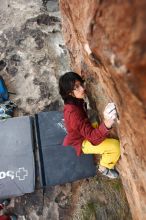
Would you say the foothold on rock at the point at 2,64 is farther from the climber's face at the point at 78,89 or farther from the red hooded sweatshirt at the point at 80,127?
the climber's face at the point at 78,89

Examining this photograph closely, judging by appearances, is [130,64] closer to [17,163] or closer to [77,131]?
[77,131]

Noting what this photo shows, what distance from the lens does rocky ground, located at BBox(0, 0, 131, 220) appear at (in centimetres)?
459

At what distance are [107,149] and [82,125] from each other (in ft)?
1.73

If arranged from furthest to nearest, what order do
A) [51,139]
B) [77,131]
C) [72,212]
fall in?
[51,139] < [72,212] < [77,131]

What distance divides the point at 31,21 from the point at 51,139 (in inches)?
132

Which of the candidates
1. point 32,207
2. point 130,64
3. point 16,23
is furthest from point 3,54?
point 130,64

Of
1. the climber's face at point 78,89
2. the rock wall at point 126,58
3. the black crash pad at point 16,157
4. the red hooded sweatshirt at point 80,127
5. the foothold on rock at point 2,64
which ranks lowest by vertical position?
the black crash pad at point 16,157

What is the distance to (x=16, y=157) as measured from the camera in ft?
16.1

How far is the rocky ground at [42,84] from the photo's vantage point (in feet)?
15.1

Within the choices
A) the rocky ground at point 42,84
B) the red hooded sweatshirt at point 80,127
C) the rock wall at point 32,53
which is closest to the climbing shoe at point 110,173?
the rocky ground at point 42,84

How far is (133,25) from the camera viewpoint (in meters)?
1.98

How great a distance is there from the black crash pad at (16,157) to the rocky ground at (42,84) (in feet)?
0.73

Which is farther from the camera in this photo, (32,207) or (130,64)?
(32,207)

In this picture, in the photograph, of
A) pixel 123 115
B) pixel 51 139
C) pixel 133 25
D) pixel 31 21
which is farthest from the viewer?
pixel 31 21
